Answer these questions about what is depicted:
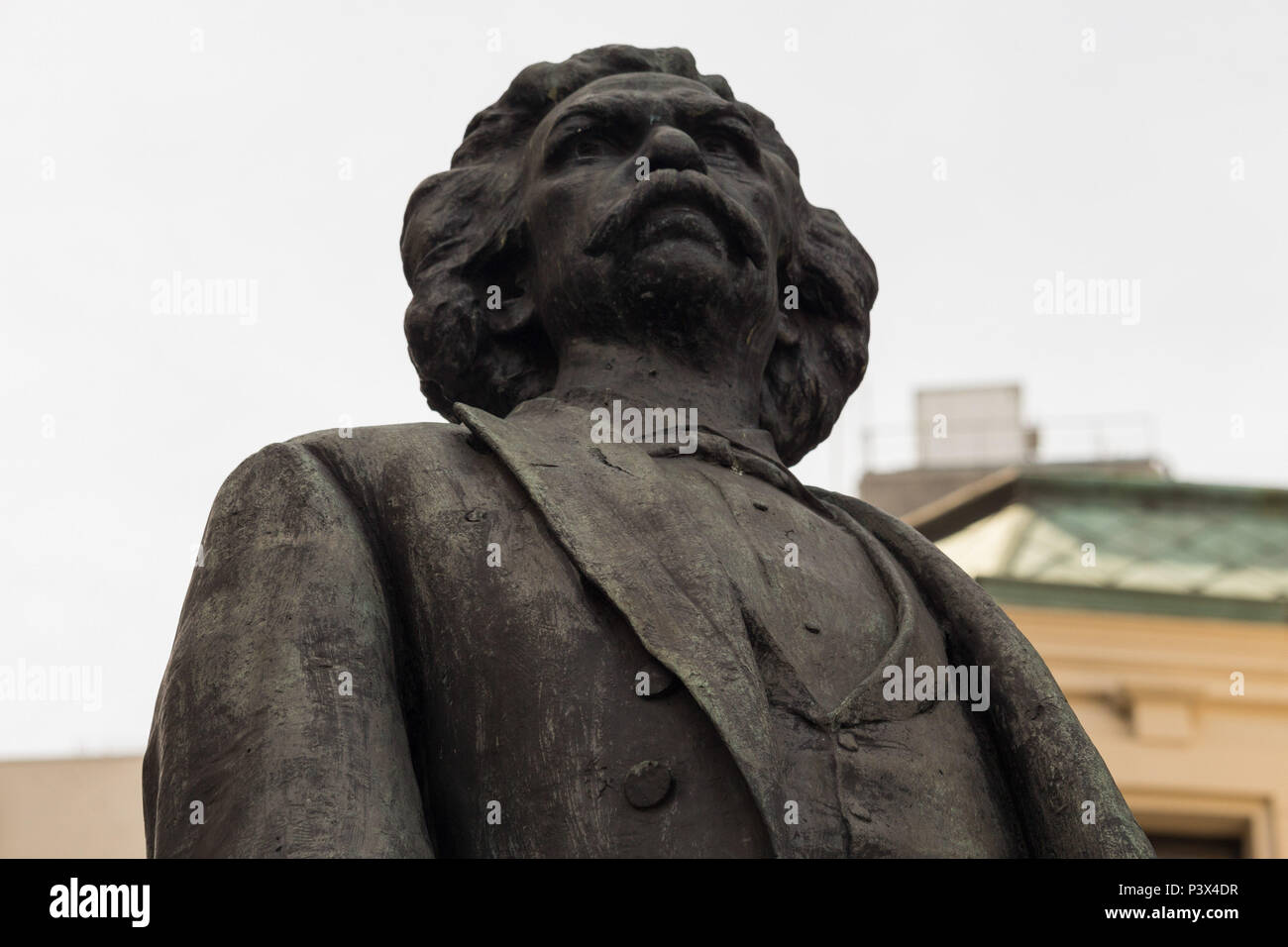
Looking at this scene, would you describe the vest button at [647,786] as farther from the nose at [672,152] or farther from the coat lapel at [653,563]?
the nose at [672,152]

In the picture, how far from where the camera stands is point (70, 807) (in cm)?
2098

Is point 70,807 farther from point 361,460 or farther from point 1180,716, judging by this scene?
point 361,460

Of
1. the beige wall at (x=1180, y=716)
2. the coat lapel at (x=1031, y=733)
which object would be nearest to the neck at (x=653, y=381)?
the coat lapel at (x=1031, y=733)

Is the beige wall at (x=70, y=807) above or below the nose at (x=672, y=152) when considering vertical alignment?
below

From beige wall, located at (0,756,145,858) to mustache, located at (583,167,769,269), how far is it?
13.7m

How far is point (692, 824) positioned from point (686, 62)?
2.57 meters

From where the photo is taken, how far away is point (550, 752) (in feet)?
18.7

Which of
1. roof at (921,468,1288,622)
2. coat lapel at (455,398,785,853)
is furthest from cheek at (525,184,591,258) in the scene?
roof at (921,468,1288,622)

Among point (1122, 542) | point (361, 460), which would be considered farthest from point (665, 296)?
point (1122, 542)

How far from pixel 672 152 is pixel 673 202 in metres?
0.13

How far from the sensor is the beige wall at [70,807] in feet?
66.1

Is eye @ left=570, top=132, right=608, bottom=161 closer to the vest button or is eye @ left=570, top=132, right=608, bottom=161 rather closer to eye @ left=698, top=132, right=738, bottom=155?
eye @ left=698, top=132, right=738, bottom=155

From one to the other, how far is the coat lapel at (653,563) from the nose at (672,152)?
711 mm
